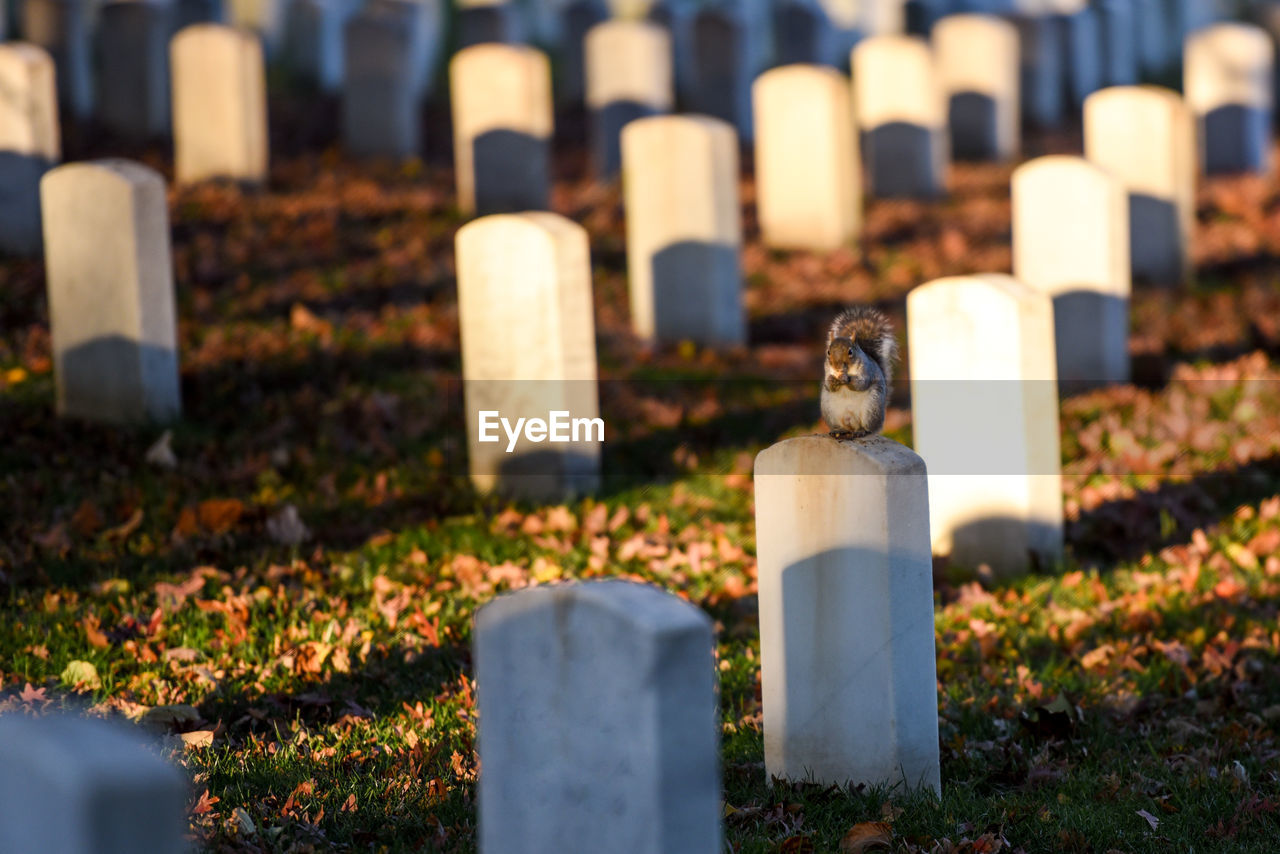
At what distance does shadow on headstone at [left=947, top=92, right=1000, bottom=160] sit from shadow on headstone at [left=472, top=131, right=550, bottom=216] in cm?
722

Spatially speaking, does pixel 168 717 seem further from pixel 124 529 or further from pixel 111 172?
pixel 111 172

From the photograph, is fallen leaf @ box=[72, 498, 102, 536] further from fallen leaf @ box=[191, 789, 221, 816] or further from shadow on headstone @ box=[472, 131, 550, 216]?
shadow on headstone @ box=[472, 131, 550, 216]

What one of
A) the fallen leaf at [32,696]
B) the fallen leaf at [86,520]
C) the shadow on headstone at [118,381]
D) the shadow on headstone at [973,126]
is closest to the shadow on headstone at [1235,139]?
the shadow on headstone at [973,126]

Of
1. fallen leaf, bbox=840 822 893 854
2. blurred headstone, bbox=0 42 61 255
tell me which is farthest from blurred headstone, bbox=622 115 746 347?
fallen leaf, bbox=840 822 893 854

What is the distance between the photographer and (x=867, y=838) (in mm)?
3811

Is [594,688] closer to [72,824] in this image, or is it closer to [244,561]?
[72,824]

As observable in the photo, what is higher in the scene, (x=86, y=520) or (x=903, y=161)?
(x=903, y=161)

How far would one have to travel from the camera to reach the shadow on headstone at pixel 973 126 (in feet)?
57.9

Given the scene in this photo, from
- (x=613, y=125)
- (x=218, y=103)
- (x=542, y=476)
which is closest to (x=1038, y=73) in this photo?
(x=613, y=125)

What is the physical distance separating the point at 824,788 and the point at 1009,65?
15011 mm

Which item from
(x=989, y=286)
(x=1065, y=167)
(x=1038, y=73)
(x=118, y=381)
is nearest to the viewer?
(x=989, y=286)

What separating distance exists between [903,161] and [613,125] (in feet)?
10.2

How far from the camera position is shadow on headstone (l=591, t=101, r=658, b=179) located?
49.8 ft

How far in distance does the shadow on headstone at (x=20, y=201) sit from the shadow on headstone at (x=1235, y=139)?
13.0 m
